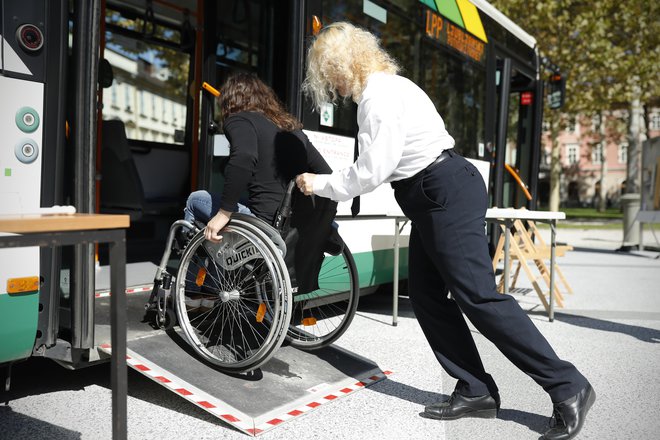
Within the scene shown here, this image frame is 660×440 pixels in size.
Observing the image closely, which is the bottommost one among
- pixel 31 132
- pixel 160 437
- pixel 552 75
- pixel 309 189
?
pixel 160 437

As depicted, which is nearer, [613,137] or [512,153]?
[512,153]

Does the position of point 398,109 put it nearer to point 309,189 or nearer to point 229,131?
point 309,189

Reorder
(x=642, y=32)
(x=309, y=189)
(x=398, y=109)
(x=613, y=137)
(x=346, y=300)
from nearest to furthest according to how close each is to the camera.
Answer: (x=398, y=109) < (x=309, y=189) < (x=346, y=300) < (x=642, y=32) < (x=613, y=137)

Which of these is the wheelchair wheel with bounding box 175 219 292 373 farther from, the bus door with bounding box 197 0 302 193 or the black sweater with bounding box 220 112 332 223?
the bus door with bounding box 197 0 302 193

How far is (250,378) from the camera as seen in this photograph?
3275 millimetres

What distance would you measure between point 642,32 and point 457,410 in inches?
745

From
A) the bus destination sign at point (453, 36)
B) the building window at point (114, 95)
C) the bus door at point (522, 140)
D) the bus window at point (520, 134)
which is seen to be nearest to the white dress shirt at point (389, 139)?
the bus destination sign at point (453, 36)

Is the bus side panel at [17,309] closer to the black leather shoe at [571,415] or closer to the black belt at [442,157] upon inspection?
the black belt at [442,157]

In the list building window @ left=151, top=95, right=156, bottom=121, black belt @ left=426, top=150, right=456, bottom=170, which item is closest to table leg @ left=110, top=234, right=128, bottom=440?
black belt @ left=426, top=150, right=456, bottom=170

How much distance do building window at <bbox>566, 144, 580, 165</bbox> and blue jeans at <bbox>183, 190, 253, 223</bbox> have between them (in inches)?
2341

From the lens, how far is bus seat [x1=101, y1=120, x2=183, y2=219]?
17.8 feet

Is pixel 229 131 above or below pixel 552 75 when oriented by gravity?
below

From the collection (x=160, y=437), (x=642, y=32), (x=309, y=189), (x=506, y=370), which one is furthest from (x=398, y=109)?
(x=642, y=32)

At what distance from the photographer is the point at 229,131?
331 cm
